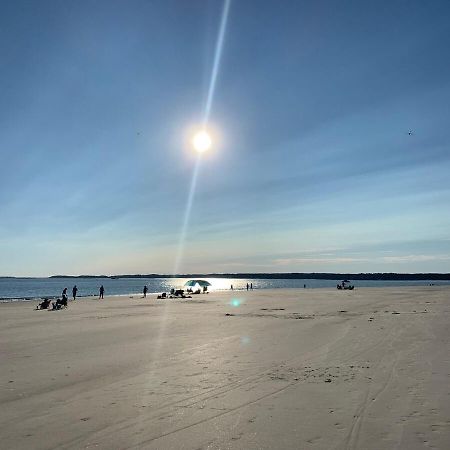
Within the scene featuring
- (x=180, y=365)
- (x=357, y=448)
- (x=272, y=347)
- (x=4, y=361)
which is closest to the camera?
(x=357, y=448)

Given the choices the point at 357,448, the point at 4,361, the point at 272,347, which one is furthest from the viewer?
the point at 272,347

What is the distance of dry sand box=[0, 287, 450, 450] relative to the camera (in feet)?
24.0

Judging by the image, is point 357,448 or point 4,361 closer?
point 357,448

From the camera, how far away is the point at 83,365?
13625 millimetres

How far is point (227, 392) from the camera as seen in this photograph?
398 inches

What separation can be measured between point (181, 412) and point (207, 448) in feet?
6.29

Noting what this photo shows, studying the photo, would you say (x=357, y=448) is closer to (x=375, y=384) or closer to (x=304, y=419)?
(x=304, y=419)

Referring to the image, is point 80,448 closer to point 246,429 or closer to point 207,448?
point 207,448

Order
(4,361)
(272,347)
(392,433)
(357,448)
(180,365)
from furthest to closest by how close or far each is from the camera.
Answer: (272,347)
(4,361)
(180,365)
(392,433)
(357,448)

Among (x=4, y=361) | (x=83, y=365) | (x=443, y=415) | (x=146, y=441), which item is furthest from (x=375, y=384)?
(x=4, y=361)

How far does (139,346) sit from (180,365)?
4.69 meters

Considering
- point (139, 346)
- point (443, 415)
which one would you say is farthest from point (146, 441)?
point (139, 346)

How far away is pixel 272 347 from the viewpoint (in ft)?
54.7

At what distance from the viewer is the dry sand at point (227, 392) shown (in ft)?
24.0
